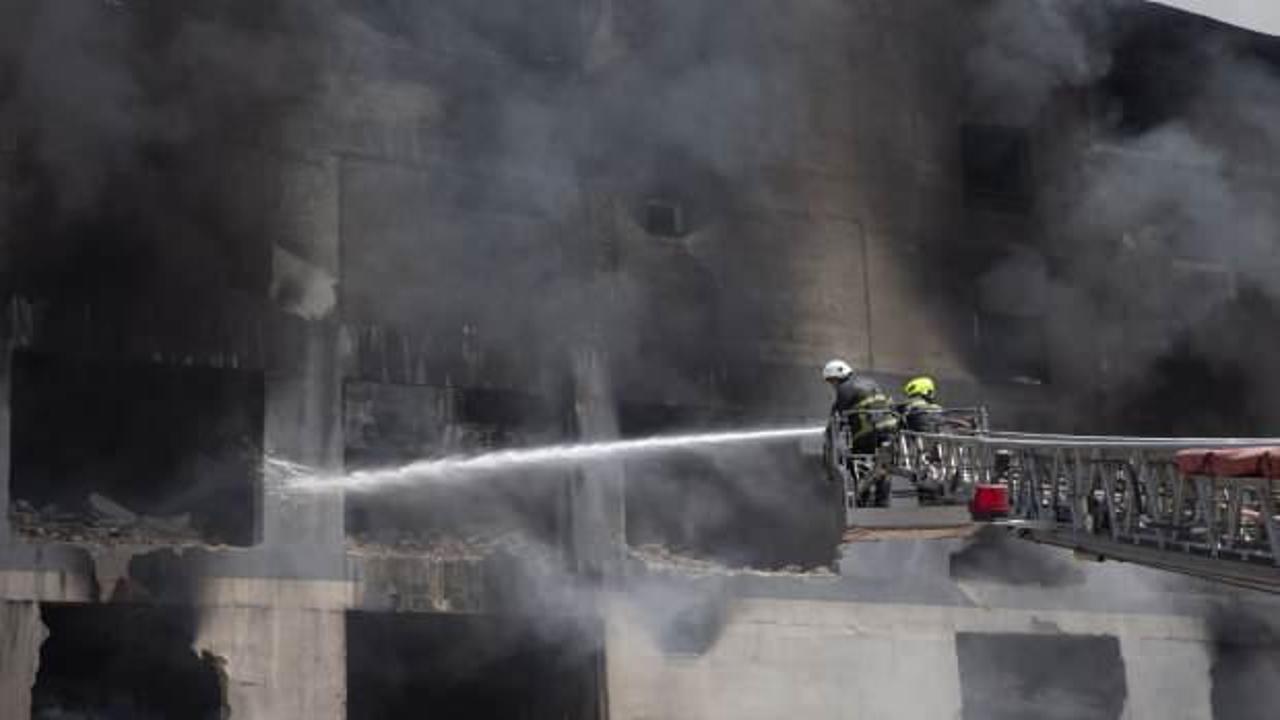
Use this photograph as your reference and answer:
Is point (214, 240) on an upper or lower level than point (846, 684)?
upper

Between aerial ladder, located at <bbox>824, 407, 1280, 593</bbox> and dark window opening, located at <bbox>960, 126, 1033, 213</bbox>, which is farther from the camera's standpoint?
dark window opening, located at <bbox>960, 126, 1033, 213</bbox>

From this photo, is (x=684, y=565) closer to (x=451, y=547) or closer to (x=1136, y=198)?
(x=451, y=547)

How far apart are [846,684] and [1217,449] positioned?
23.8 feet

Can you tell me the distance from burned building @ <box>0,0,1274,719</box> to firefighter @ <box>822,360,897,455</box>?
3397 mm

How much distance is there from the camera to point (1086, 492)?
29.9 feet

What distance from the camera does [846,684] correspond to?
14.7m

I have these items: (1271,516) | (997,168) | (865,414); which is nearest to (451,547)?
(865,414)

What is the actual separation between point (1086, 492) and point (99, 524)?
6.16 m

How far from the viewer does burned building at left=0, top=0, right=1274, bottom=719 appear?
11.8 meters

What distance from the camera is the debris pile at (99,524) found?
37.4ft

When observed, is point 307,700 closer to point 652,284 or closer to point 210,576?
point 210,576

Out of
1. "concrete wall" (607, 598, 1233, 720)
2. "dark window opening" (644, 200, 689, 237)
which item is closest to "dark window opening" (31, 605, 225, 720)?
"concrete wall" (607, 598, 1233, 720)

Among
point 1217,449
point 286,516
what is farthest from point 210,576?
point 1217,449

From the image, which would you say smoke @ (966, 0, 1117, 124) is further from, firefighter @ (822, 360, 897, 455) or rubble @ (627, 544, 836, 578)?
firefighter @ (822, 360, 897, 455)
